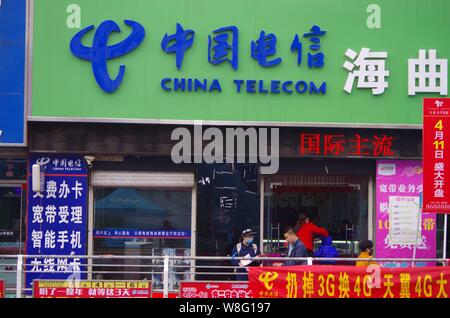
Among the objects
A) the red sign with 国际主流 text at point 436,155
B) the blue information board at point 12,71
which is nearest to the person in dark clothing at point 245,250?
the red sign with 国际主流 text at point 436,155

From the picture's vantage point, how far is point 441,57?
16.9 m

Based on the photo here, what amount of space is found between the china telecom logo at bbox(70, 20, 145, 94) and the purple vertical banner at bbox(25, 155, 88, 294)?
5.82 ft

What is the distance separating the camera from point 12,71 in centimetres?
1636

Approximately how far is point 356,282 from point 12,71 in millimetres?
8390

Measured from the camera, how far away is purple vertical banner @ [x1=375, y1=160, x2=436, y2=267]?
16922mm

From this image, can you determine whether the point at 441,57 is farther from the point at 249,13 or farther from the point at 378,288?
the point at 378,288

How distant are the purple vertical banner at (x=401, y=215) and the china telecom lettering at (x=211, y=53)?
7.91ft

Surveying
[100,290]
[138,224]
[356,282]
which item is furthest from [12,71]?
[356,282]

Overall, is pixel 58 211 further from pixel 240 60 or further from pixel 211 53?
pixel 240 60

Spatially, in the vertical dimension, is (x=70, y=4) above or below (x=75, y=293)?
above
